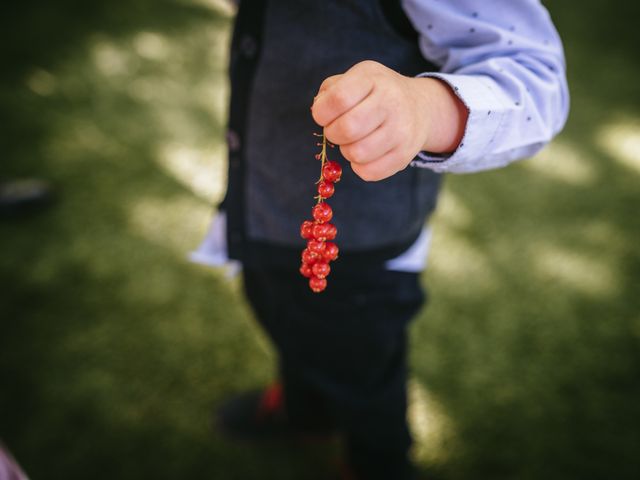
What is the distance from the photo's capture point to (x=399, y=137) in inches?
13.2

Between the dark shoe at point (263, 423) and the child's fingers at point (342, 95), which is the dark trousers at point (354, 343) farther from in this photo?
the child's fingers at point (342, 95)

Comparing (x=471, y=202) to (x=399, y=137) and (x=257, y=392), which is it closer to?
(x=257, y=392)

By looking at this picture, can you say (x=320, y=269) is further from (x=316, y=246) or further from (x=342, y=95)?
(x=342, y=95)

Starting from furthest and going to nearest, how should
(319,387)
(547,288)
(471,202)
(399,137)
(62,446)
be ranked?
(471,202), (547,288), (62,446), (319,387), (399,137)

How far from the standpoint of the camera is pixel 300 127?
0.54 meters

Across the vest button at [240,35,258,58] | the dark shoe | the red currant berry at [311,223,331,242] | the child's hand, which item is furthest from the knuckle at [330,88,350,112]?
the dark shoe

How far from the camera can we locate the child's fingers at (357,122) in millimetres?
308

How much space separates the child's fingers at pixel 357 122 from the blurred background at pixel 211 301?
36.3 inches

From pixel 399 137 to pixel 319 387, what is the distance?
555mm

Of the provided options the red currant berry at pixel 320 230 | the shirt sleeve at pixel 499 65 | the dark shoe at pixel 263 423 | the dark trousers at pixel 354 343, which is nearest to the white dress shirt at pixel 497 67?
the shirt sleeve at pixel 499 65

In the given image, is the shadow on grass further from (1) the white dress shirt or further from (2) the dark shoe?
(1) the white dress shirt

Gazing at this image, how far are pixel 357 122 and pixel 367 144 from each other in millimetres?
20

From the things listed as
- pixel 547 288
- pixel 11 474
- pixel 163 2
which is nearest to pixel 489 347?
pixel 547 288

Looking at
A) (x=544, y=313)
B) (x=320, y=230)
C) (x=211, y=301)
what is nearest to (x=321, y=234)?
(x=320, y=230)
